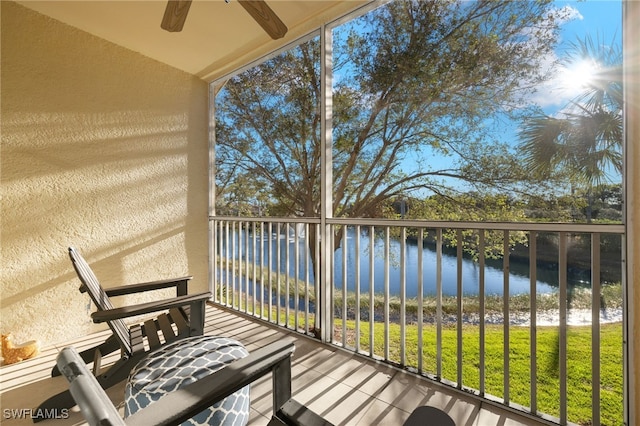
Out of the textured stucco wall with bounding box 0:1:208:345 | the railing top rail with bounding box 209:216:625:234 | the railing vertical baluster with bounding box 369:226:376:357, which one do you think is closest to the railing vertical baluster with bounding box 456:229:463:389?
the railing top rail with bounding box 209:216:625:234

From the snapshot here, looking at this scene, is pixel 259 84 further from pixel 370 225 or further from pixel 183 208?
pixel 370 225

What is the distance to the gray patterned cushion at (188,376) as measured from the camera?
126 cm

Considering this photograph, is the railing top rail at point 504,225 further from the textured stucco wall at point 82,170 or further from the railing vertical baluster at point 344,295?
the textured stucco wall at point 82,170

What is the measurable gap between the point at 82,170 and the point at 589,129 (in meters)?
3.96

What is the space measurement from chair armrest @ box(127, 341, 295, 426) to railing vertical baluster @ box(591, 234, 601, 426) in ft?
5.15

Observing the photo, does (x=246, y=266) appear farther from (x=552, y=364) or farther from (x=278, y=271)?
(x=552, y=364)

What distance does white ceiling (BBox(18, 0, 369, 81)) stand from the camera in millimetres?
2584

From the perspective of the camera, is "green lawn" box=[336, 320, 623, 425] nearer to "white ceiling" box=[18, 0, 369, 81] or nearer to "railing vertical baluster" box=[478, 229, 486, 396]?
"railing vertical baluster" box=[478, 229, 486, 396]

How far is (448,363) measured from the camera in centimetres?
275

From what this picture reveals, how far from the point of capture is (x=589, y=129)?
67.9 inches

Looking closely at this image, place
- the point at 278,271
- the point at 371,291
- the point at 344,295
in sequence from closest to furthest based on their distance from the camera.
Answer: the point at 371,291 → the point at 344,295 → the point at 278,271

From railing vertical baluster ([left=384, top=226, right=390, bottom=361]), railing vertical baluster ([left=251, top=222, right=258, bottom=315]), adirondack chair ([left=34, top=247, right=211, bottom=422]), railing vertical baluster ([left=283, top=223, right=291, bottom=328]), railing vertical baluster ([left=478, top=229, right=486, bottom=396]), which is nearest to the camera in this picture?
adirondack chair ([left=34, top=247, right=211, bottom=422])

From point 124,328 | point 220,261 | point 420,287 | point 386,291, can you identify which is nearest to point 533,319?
point 420,287

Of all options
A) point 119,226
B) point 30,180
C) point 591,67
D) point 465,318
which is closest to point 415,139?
→ point 591,67
